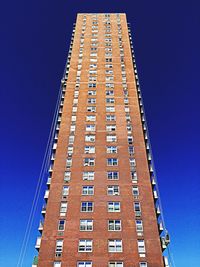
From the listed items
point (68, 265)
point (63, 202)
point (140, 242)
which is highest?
point (63, 202)

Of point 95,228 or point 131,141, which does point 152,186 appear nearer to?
point 131,141

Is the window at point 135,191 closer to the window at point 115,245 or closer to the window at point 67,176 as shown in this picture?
the window at point 115,245

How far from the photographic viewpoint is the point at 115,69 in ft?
223

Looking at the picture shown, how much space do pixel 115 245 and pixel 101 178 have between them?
1132 centimetres

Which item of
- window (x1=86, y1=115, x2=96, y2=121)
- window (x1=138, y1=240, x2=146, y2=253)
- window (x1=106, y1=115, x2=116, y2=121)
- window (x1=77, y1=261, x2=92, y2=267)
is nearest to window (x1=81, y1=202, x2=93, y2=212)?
window (x1=77, y1=261, x2=92, y2=267)

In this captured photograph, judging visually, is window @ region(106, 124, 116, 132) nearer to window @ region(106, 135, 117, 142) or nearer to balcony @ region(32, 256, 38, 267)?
window @ region(106, 135, 117, 142)

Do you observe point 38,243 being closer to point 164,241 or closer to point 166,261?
point 166,261

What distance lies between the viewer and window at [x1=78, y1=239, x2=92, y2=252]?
1474 inches

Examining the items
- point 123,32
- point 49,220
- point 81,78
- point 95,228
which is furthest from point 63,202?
point 123,32

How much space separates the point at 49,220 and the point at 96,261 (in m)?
8.94

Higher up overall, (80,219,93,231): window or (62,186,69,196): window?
(62,186,69,196): window

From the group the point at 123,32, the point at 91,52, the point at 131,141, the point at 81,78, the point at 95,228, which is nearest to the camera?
the point at 95,228

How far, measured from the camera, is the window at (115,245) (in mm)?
37281

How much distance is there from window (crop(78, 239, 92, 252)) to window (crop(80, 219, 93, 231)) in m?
1.63
